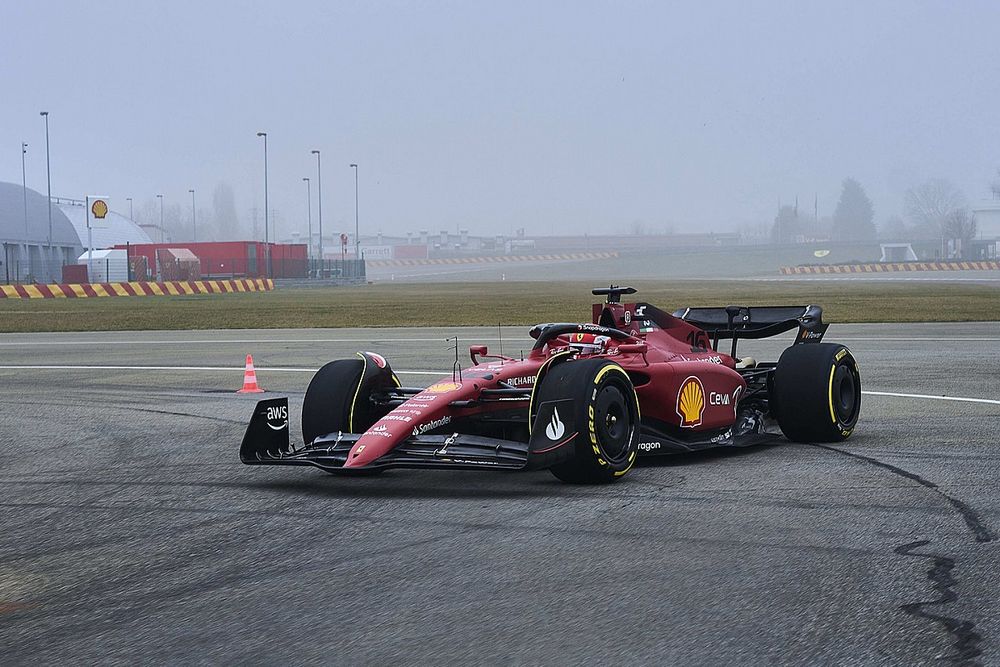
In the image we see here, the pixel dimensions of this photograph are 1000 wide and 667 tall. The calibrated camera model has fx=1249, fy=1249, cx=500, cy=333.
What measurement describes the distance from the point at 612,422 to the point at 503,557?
2.29m

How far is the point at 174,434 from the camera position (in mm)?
10461

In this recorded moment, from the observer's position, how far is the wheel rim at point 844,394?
9648 millimetres

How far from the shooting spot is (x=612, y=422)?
26.0 feet

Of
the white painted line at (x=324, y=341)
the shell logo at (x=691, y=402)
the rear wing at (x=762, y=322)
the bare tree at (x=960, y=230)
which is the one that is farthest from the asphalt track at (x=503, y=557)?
the bare tree at (x=960, y=230)

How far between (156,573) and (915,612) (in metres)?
3.23

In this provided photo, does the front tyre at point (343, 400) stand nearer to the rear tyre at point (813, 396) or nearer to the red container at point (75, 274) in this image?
the rear tyre at point (813, 396)

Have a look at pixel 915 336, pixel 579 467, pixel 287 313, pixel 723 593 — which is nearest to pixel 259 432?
pixel 579 467

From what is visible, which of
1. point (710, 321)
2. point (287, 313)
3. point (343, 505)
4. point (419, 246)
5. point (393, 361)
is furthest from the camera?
point (419, 246)

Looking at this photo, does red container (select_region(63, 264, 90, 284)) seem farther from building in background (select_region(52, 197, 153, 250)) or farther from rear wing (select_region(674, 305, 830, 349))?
rear wing (select_region(674, 305, 830, 349))

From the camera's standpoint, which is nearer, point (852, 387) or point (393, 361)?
point (852, 387)

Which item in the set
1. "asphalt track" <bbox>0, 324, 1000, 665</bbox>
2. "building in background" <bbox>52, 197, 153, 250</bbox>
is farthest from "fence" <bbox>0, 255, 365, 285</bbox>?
"asphalt track" <bbox>0, 324, 1000, 665</bbox>

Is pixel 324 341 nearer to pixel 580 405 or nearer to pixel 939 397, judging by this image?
pixel 939 397

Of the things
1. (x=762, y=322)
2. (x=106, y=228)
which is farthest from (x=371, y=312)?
(x=106, y=228)

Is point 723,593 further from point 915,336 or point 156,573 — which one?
point 915,336
